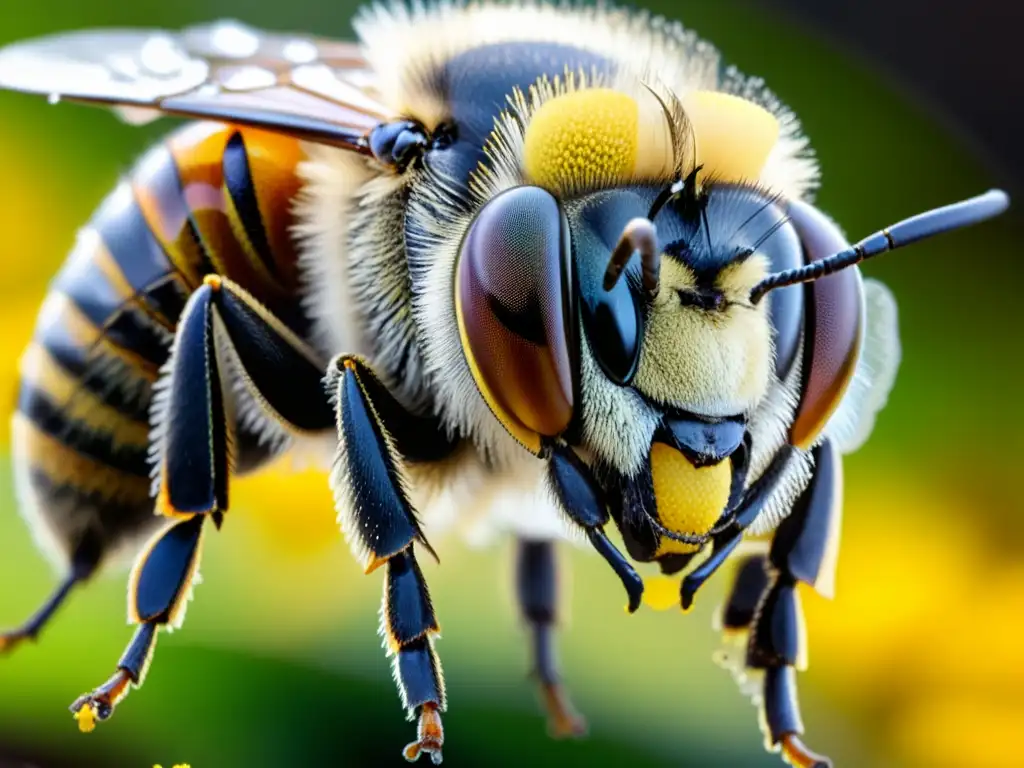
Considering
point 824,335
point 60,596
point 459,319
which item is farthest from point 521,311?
point 60,596

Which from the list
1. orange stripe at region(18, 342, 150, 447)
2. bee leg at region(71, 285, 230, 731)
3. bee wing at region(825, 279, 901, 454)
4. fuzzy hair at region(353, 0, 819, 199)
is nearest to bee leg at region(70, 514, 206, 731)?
bee leg at region(71, 285, 230, 731)

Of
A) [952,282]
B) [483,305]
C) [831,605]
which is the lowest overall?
[831,605]

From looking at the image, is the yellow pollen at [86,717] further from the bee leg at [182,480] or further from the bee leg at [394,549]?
the bee leg at [394,549]

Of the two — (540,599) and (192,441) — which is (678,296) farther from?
(540,599)

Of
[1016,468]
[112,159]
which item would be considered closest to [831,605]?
[1016,468]

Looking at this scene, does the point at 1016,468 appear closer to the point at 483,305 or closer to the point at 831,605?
the point at 831,605

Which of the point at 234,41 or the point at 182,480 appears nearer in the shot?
the point at 182,480
